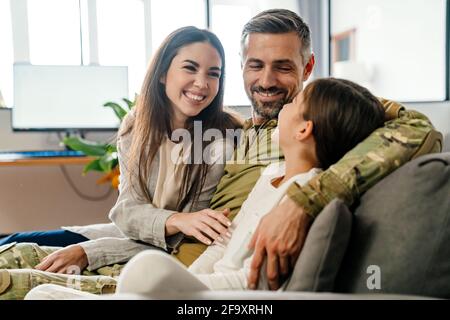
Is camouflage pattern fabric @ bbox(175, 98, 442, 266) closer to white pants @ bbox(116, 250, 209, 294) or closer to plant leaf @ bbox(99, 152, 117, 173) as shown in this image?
white pants @ bbox(116, 250, 209, 294)

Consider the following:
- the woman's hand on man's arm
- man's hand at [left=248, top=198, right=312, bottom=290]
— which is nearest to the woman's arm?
the woman's hand on man's arm

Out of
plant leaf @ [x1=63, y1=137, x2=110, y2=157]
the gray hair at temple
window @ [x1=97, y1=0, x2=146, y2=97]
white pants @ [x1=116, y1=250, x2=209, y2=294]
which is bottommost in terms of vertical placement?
plant leaf @ [x1=63, y1=137, x2=110, y2=157]

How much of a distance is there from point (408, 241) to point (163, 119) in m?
0.51

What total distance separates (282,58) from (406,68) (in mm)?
1256

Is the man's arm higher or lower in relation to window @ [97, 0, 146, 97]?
lower

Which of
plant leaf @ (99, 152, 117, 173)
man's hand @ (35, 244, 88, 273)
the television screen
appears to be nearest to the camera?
man's hand @ (35, 244, 88, 273)

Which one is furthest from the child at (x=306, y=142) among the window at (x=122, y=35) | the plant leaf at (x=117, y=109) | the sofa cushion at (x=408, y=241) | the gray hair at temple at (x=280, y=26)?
the window at (x=122, y=35)

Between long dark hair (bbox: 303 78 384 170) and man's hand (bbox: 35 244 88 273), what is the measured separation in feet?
1.54

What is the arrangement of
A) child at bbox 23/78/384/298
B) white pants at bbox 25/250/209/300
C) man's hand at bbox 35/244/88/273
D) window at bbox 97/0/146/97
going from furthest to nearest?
window at bbox 97/0/146/97
man's hand at bbox 35/244/88/273
child at bbox 23/78/384/298
white pants at bbox 25/250/209/300

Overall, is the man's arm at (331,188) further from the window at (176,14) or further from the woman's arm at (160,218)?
the window at (176,14)

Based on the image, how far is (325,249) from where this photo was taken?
0.49 m

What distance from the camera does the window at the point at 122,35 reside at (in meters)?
2.22

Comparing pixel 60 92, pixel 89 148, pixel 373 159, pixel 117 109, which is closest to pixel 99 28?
pixel 60 92

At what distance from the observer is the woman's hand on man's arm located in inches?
26.6
